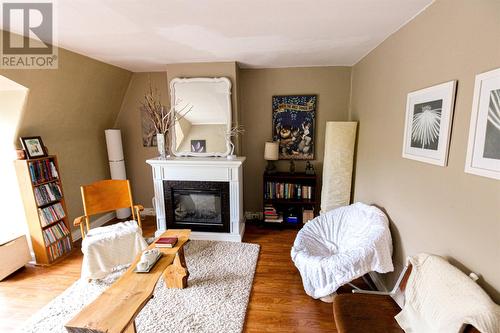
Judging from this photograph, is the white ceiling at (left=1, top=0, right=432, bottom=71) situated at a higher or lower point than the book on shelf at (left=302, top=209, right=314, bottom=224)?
higher

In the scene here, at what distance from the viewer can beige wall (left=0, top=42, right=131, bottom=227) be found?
244 centimetres

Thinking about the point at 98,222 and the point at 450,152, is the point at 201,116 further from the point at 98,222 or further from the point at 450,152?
the point at 450,152

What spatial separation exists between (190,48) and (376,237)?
2601 mm

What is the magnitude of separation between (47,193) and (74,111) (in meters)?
1.11

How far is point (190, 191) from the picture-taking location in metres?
3.18

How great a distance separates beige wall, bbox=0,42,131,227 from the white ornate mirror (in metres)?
1.00

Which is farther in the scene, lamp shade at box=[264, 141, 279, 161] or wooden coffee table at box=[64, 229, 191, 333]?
lamp shade at box=[264, 141, 279, 161]

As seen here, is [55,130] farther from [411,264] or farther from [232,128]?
[411,264]

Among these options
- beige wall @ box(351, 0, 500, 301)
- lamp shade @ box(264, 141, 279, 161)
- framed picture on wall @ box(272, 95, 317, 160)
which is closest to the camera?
beige wall @ box(351, 0, 500, 301)

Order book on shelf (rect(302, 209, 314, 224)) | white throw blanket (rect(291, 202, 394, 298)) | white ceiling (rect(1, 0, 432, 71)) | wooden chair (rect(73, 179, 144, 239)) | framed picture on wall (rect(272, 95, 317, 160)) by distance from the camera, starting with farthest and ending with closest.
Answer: book on shelf (rect(302, 209, 314, 224)) < framed picture on wall (rect(272, 95, 317, 160)) < wooden chair (rect(73, 179, 144, 239)) < white throw blanket (rect(291, 202, 394, 298)) < white ceiling (rect(1, 0, 432, 71))

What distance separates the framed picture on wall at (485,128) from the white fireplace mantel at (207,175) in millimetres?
2228
